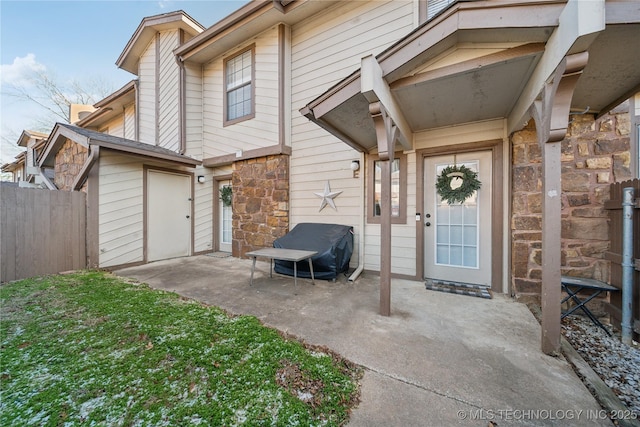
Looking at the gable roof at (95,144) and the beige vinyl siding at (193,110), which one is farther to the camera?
the beige vinyl siding at (193,110)

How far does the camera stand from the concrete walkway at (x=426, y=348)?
4.58ft

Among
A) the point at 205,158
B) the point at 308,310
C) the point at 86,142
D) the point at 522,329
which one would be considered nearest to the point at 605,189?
the point at 522,329

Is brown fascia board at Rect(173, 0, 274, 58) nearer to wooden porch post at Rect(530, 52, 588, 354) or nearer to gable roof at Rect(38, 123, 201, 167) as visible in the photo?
gable roof at Rect(38, 123, 201, 167)

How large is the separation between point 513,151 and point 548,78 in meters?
1.45

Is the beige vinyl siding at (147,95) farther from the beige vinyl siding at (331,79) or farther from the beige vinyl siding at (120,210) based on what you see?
the beige vinyl siding at (331,79)

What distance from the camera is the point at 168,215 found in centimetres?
548

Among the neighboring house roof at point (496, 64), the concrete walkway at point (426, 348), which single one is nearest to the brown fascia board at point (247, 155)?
the neighboring house roof at point (496, 64)

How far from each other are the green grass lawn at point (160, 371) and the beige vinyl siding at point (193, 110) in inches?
169

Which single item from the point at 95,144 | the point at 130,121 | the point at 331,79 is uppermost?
the point at 130,121

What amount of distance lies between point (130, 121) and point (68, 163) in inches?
156

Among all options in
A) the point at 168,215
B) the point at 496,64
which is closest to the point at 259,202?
the point at 168,215

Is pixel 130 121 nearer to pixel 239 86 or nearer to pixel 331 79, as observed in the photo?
pixel 239 86

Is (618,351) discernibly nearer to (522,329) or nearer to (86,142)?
(522,329)

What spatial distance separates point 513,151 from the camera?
3.10m
